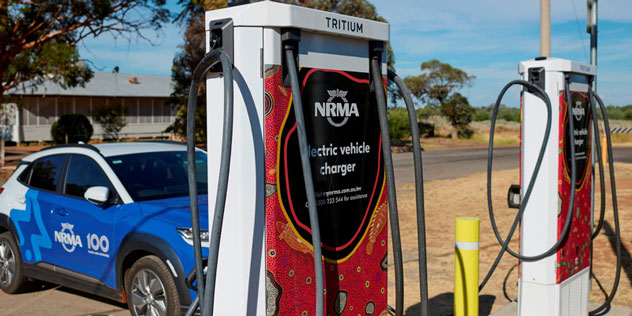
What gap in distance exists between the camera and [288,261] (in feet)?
9.54

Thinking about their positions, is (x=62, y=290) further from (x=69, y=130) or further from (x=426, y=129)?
(x=426, y=129)

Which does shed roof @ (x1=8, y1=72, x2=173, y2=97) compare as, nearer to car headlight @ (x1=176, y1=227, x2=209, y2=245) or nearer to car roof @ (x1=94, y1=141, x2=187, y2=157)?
car roof @ (x1=94, y1=141, x2=187, y2=157)

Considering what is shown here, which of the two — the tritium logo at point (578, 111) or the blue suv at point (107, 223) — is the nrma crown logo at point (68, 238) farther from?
the tritium logo at point (578, 111)

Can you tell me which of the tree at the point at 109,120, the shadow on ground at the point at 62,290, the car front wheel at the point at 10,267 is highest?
the tree at the point at 109,120

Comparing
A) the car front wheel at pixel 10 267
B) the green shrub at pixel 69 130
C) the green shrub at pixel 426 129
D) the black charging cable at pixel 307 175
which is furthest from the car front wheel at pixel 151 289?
the green shrub at pixel 426 129

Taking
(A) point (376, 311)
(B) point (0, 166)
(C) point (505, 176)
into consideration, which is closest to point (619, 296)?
(A) point (376, 311)

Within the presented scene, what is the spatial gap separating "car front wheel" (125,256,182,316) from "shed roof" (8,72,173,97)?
42.0 meters

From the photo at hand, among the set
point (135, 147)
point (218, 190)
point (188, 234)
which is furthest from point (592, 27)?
point (218, 190)

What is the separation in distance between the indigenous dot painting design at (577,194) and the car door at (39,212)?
16.0 feet

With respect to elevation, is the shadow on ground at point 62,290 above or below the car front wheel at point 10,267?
below

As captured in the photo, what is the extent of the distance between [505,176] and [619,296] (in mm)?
12783

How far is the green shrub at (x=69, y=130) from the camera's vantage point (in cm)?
3944

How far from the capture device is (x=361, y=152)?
335 cm

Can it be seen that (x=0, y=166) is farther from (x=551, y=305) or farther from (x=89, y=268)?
(x=551, y=305)
